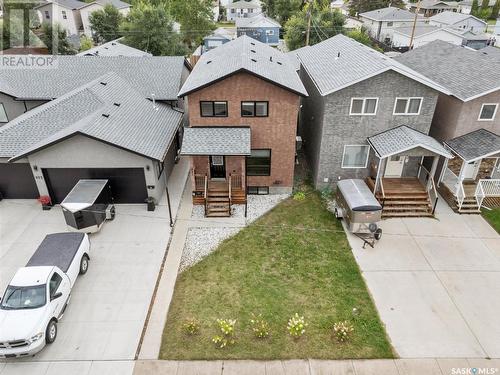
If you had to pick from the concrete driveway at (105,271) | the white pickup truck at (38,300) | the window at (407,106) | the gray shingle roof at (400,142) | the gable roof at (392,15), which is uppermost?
the gable roof at (392,15)

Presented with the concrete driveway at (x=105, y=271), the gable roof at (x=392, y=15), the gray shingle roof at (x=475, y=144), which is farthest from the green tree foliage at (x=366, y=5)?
the concrete driveway at (x=105, y=271)

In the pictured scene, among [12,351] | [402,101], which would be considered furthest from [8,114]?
[402,101]

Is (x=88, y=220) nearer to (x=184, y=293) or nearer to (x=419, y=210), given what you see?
(x=184, y=293)

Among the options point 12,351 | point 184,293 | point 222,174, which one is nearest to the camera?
point 12,351

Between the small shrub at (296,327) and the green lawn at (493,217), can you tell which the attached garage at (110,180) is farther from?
the green lawn at (493,217)

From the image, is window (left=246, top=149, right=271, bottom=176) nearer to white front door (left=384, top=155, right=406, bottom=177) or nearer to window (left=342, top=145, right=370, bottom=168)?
window (left=342, top=145, right=370, bottom=168)
